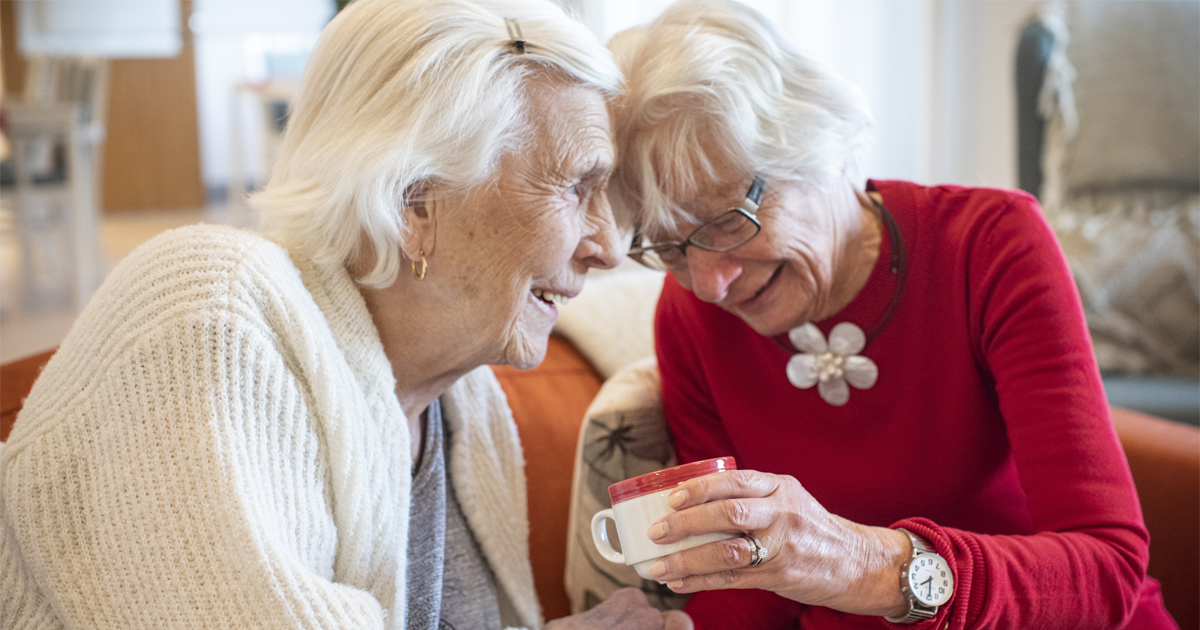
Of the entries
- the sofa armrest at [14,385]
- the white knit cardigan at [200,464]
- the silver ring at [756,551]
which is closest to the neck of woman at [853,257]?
the silver ring at [756,551]

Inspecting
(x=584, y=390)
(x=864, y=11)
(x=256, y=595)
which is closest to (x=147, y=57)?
(x=864, y=11)

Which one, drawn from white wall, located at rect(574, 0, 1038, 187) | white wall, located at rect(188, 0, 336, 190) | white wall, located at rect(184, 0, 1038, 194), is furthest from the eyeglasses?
white wall, located at rect(188, 0, 336, 190)

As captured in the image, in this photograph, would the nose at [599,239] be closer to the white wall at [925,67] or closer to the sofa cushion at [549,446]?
the sofa cushion at [549,446]

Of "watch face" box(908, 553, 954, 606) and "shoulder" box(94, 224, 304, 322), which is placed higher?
"shoulder" box(94, 224, 304, 322)

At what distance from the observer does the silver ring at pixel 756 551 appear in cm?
88

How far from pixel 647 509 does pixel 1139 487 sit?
106 centimetres

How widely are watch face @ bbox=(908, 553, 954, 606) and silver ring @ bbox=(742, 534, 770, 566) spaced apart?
194 mm

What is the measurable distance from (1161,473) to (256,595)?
140cm

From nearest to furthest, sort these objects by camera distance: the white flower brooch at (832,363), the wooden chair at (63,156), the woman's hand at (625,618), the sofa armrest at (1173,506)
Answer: the woman's hand at (625,618)
the white flower brooch at (832,363)
the sofa armrest at (1173,506)
the wooden chair at (63,156)

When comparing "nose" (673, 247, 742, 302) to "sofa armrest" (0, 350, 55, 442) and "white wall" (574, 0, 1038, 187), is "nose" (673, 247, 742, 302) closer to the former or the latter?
"sofa armrest" (0, 350, 55, 442)

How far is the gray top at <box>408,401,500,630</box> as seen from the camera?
45.9 inches

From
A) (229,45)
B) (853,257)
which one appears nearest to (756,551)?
→ (853,257)

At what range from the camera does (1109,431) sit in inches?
42.9

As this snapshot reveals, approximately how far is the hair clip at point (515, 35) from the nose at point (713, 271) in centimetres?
36
